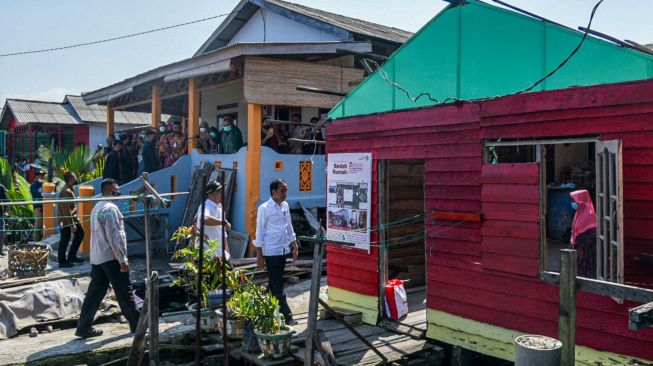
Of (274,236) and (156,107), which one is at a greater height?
(156,107)

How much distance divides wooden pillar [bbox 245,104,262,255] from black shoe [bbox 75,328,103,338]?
4927 millimetres

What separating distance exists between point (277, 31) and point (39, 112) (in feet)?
56.3

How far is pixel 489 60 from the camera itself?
6492 millimetres

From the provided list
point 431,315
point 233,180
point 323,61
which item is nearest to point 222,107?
point 323,61

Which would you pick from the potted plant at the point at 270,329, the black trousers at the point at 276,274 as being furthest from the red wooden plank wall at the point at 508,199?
the potted plant at the point at 270,329

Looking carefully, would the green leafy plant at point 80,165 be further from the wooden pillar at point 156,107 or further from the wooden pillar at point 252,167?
the wooden pillar at point 252,167

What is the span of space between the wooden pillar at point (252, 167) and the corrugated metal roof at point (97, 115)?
58.4 feet

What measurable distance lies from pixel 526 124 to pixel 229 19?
47.3 ft

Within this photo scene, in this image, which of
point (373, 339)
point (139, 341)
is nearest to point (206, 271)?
point (139, 341)

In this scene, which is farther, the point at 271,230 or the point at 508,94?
the point at 271,230

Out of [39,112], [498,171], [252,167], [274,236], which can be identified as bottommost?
[274,236]

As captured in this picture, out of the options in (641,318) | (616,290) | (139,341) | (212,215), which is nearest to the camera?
(641,318)

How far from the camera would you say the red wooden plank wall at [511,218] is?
610 cm

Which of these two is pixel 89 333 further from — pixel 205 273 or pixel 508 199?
pixel 508 199
